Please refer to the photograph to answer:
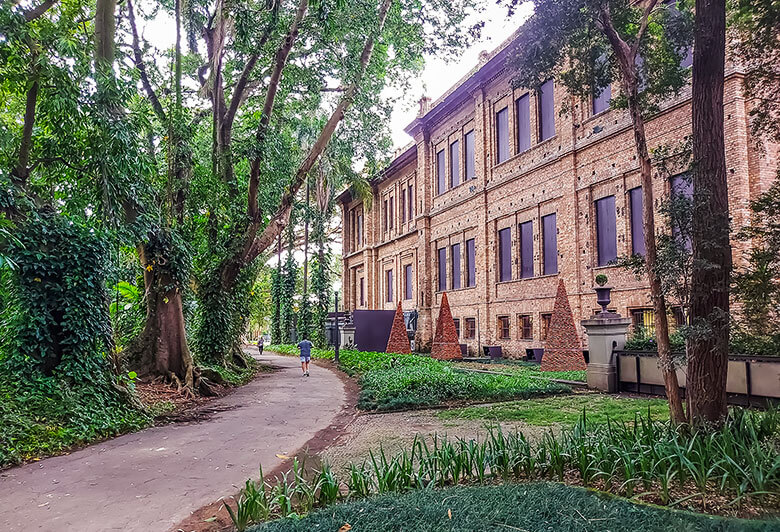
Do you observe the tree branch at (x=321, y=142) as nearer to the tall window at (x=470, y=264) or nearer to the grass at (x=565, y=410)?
the grass at (x=565, y=410)

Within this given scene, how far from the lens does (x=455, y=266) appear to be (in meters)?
27.7

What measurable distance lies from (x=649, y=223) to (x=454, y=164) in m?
22.9

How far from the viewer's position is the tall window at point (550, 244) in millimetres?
19906

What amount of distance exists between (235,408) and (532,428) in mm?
6247

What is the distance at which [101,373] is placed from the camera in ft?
28.7

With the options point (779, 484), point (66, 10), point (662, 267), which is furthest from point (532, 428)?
point (66, 10)

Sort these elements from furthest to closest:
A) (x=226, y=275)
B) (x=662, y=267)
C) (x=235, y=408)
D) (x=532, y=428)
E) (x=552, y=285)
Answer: (x=552, y=285), (x=226, y=275), (x=235, y=408), (x=532, y=428), (x=662, y=267)

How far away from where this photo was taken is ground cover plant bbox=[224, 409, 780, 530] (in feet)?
13.2

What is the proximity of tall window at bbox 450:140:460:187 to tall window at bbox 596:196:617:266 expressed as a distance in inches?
411

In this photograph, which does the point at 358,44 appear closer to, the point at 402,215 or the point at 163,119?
the point at 163,119

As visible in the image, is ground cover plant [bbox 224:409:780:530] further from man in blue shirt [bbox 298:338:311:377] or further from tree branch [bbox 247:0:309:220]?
man in blue shirt [bbox 298:338:311:377]

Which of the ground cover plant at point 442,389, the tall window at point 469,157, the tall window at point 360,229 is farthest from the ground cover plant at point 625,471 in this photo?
the tall window at point 360,229

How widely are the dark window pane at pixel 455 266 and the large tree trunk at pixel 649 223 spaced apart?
2139 cm

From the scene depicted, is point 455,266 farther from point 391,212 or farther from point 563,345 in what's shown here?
point 563,345
